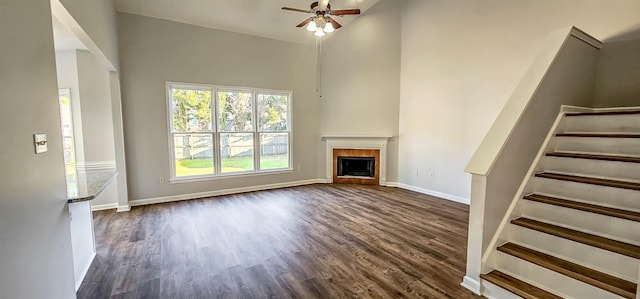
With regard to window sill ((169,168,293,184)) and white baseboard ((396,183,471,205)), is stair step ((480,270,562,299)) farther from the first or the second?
window sill ((169,168,293,184))

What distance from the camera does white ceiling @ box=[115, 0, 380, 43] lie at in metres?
4.64

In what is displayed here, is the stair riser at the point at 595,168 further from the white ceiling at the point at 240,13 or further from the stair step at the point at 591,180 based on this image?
the white ceiling at the point at 240,13

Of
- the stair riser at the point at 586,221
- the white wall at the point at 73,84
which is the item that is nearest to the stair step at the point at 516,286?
the stair riser at the point at 586,221

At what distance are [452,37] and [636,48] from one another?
7.57 feet

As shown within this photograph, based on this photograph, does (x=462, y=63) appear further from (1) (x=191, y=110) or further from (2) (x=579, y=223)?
(1) (x=191, y=110)

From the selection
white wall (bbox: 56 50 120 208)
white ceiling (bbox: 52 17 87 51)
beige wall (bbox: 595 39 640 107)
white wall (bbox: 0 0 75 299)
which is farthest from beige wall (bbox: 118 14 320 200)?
beige wall (bbox: 595 39 640 107)

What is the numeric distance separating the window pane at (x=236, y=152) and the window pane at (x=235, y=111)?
0.48ft

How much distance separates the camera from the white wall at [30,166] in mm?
1294

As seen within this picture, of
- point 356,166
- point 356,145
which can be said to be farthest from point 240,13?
point 356,166

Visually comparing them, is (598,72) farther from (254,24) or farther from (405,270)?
(254,24)

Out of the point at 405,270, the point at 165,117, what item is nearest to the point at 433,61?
the point at 405,270

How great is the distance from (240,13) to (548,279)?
5592 mm

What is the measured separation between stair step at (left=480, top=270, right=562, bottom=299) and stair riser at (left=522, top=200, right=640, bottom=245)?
2.07ft

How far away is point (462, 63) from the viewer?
4828 millimetres
